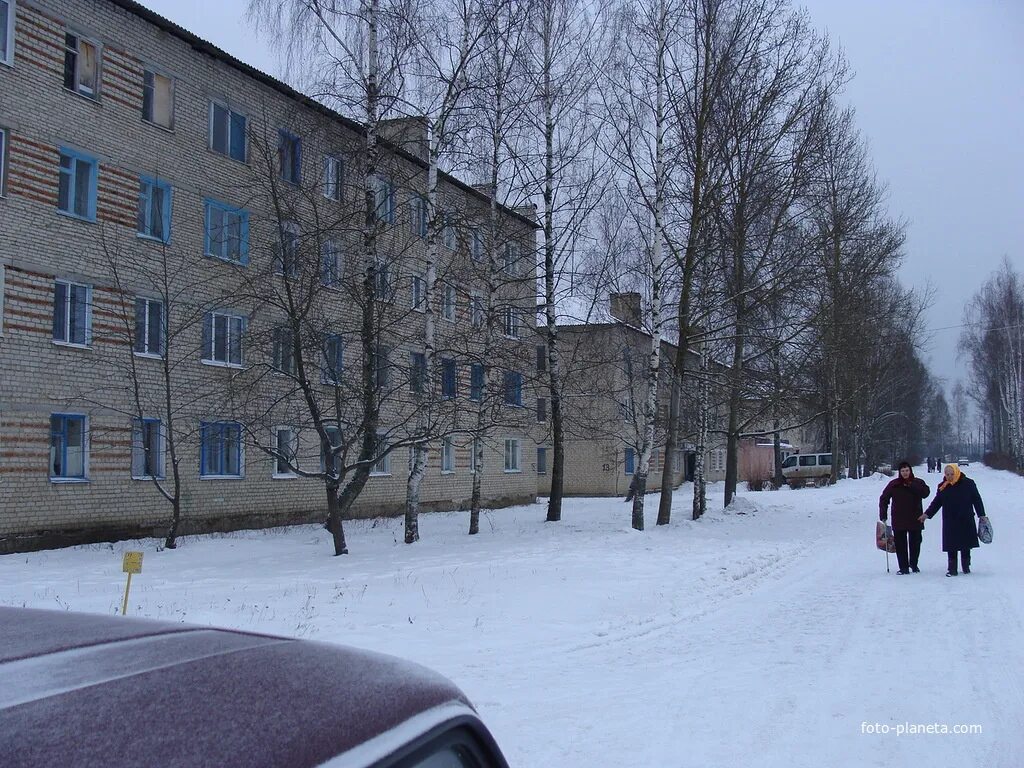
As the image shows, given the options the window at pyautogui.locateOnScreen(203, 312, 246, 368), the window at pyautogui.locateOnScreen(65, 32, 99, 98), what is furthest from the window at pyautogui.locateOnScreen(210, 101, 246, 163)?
the window at pyautogui.locateOnScreen(203, 312, 246, 368)

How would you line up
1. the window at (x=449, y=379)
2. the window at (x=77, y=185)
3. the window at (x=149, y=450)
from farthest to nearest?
the window at (x=149, y=450) < the window at (x=77, y=185) < the window at (x=449, y=379)

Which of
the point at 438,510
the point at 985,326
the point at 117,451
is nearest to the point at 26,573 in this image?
the point at 117,451

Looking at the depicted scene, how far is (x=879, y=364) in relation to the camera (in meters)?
43.6

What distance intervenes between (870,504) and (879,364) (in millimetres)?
12194

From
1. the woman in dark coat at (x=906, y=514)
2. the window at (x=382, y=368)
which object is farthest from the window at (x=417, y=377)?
the woman in dark coat at (x=906, y=514)

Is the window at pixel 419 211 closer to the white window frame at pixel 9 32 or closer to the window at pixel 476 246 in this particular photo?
the window at pixel 476 246

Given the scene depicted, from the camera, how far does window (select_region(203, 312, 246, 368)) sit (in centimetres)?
2167

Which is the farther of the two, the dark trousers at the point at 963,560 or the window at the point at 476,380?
the window at the point at 476,380

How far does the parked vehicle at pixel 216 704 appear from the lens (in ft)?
4.62

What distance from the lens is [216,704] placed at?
157cm

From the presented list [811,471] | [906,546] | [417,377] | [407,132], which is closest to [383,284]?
[417,377]

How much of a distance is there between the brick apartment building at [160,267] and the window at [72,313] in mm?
39

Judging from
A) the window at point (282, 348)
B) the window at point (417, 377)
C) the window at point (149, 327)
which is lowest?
the window at point (417, 377)

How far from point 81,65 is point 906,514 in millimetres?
17949
